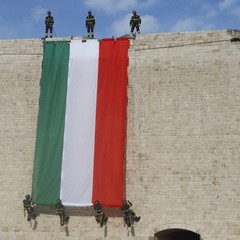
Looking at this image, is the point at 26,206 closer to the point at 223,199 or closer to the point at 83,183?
the point at 83,183

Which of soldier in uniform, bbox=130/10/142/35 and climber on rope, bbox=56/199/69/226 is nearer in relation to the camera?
climber on rope, bbox=56/199/69/226

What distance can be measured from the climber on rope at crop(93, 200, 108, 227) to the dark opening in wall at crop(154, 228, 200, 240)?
60.7 inches

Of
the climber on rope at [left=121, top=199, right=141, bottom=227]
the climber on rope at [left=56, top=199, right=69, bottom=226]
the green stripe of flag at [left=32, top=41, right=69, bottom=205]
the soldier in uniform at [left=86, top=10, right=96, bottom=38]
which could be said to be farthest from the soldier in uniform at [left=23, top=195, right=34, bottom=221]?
the soldier in uniform at [left=86, top=10, right=96, bottom=38]

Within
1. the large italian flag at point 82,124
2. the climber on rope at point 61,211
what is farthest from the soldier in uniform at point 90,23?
the climber on rope at point 61,211

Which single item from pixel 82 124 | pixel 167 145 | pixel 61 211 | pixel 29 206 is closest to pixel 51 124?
pixel 82 124

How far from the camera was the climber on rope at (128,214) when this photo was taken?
11742mm

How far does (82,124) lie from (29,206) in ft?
9.35

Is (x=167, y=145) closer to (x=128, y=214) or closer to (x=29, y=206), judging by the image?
(x=128, y=214)

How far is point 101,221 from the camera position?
A: 11.9 m

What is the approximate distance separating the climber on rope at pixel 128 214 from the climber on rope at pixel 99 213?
0.61 meters

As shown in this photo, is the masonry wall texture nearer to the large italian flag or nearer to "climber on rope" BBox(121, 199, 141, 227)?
"climber on rope" BBox(121, 199, 141, 227)

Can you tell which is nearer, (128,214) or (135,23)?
(128,214)

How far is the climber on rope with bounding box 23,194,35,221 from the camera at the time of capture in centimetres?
1225

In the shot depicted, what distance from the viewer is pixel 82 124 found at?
12.6 m
